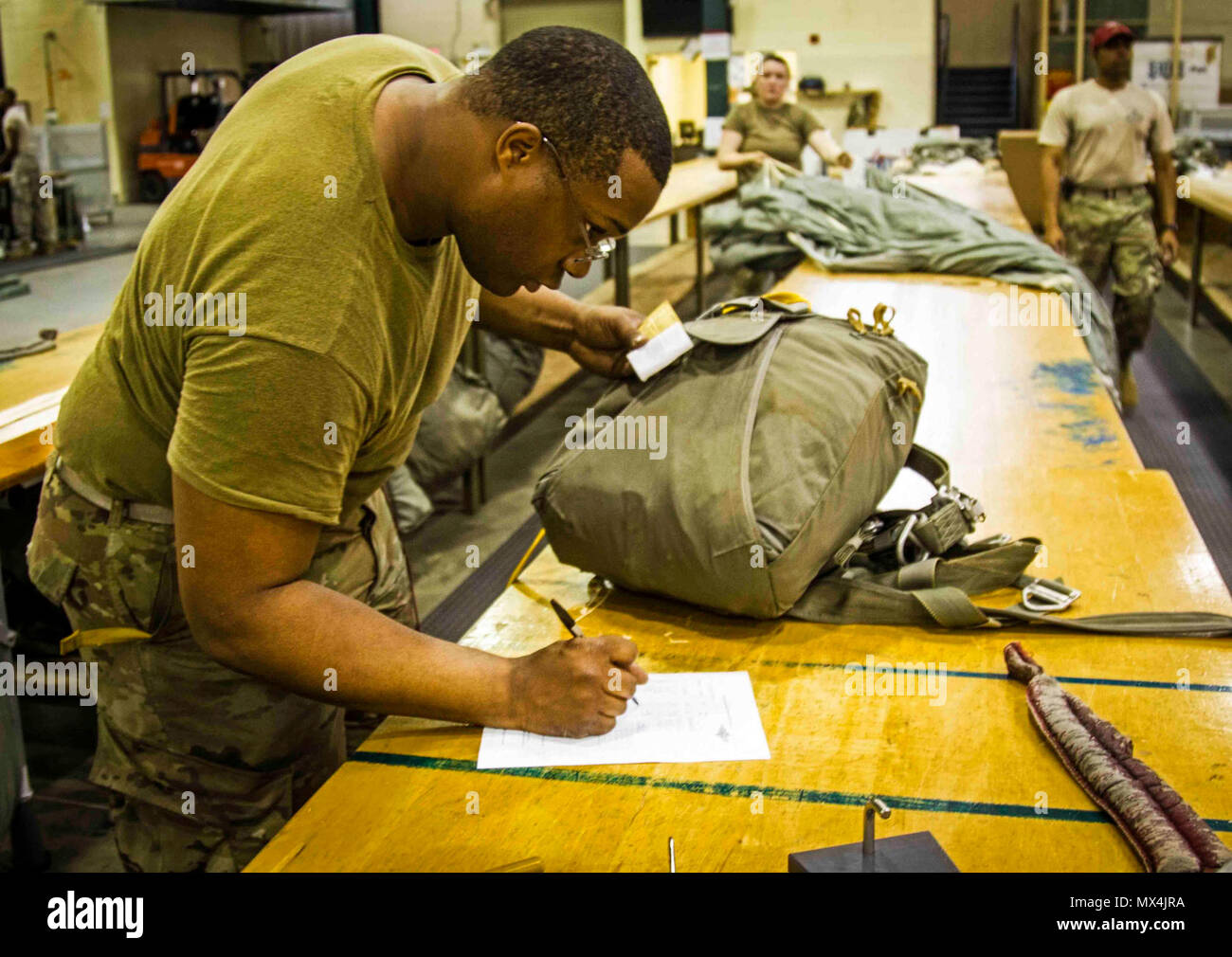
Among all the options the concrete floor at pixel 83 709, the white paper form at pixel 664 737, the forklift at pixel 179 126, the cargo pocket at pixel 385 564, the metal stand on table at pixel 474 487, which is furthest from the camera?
the forklift at pixel 179 126

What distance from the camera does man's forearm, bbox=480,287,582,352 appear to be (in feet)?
6.07

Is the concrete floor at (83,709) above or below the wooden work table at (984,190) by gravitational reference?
below

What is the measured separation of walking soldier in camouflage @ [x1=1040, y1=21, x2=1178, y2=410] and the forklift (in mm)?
11574

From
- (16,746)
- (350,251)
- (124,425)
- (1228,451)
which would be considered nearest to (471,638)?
(124,425)

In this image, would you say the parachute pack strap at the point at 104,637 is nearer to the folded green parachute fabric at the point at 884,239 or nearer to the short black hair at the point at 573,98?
the short black hair at the point at 573,98

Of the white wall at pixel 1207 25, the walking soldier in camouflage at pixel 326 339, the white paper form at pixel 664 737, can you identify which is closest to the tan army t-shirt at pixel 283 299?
the walking soldier in camouflage at pixel 326 339

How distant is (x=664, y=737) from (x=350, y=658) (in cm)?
38

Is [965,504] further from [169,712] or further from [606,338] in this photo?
[169,712]

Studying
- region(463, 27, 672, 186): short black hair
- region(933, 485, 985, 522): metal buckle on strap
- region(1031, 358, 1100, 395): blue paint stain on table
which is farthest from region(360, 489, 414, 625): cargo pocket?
region(1031, 358, 1100, 395): blue paint stain on table

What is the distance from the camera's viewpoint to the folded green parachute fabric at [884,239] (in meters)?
3.88

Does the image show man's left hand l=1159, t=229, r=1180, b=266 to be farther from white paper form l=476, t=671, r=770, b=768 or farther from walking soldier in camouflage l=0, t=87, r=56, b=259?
walking soldier in camouflage l=0, t=87, r=56, b=259

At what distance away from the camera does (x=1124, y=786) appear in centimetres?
116

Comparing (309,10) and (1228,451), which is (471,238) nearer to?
(1228,451)

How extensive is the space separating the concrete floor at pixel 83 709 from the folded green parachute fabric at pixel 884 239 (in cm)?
130
